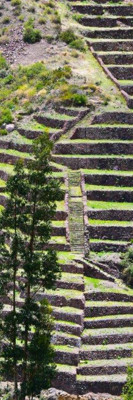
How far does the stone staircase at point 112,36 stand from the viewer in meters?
105

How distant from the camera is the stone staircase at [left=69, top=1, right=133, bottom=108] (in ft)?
345

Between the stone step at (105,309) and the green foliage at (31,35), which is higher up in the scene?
the green foliage at (31,35)

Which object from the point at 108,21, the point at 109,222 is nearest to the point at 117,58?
the point at 108,21

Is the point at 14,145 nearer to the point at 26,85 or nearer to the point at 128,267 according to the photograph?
the point at 26,85

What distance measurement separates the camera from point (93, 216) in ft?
296

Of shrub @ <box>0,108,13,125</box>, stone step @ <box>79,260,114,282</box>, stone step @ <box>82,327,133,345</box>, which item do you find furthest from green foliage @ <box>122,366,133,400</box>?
shrub @ <box>0,108,13,125</box>

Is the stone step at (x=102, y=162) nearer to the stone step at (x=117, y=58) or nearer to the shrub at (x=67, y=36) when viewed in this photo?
the stone step at (x=117, y=58)

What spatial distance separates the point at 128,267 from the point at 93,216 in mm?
5118

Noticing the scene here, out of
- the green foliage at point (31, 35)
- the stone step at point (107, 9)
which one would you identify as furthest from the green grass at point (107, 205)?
the stone step at point (107, 9)

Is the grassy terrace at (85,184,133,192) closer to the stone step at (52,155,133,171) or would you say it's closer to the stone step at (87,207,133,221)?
the stone step at (52,155,133,171)

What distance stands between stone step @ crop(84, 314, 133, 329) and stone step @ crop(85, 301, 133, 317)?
1.46 feet

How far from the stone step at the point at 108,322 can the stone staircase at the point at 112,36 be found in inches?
883

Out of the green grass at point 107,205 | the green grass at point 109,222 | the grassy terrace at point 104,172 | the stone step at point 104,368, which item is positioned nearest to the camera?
the stone step at point 104,368

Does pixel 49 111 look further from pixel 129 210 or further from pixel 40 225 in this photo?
pixel 40 225
